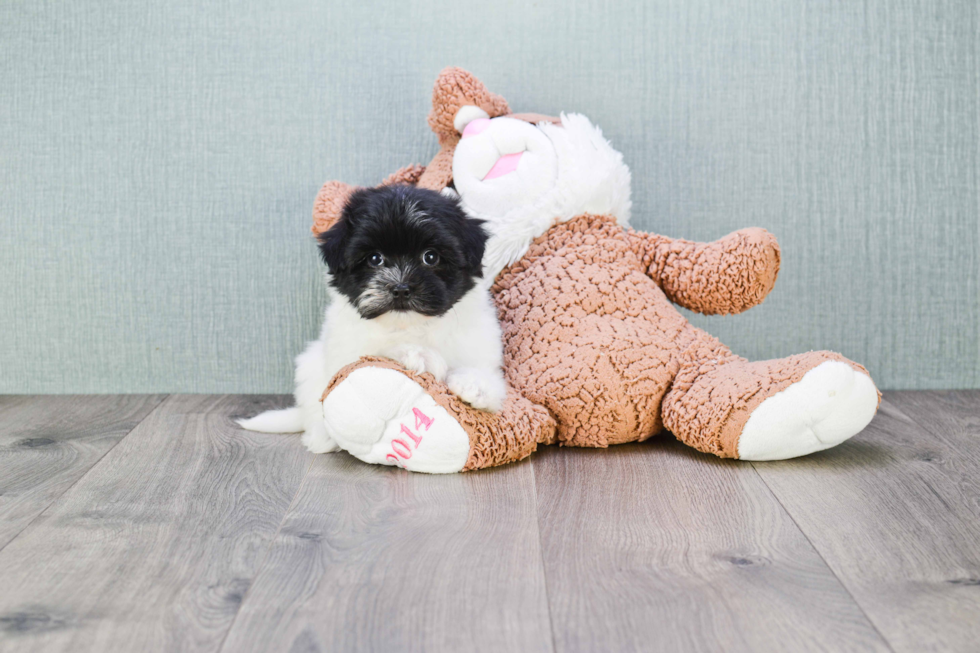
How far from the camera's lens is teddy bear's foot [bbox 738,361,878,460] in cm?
145

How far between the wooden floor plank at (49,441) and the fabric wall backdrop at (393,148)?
102 mm

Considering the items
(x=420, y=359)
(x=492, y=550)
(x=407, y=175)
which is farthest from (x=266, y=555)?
(x=407, y=175)

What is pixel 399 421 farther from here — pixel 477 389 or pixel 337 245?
pixel 337 245

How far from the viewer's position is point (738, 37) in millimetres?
2037

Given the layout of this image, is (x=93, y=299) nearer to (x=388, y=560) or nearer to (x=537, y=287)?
(x=537, y=287)

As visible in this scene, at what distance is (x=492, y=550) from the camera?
1131mm

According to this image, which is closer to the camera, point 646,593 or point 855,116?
point 646,593

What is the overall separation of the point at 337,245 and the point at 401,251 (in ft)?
0.40

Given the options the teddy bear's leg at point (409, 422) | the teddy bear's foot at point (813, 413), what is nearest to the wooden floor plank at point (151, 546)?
the teddy bear's leg at point (409, 422)

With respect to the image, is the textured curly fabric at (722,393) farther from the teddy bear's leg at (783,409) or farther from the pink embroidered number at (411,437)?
the pink embroidered number at (411,437)

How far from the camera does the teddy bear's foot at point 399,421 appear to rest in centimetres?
143

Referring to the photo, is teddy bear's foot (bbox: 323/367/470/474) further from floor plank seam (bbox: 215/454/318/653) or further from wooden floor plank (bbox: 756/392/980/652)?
wooden floor plank (bbox: 756/392/980/652)

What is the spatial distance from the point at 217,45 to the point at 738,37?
4.38 ft

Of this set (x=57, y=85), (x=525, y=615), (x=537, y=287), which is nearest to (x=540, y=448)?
(x=537, y=287)
